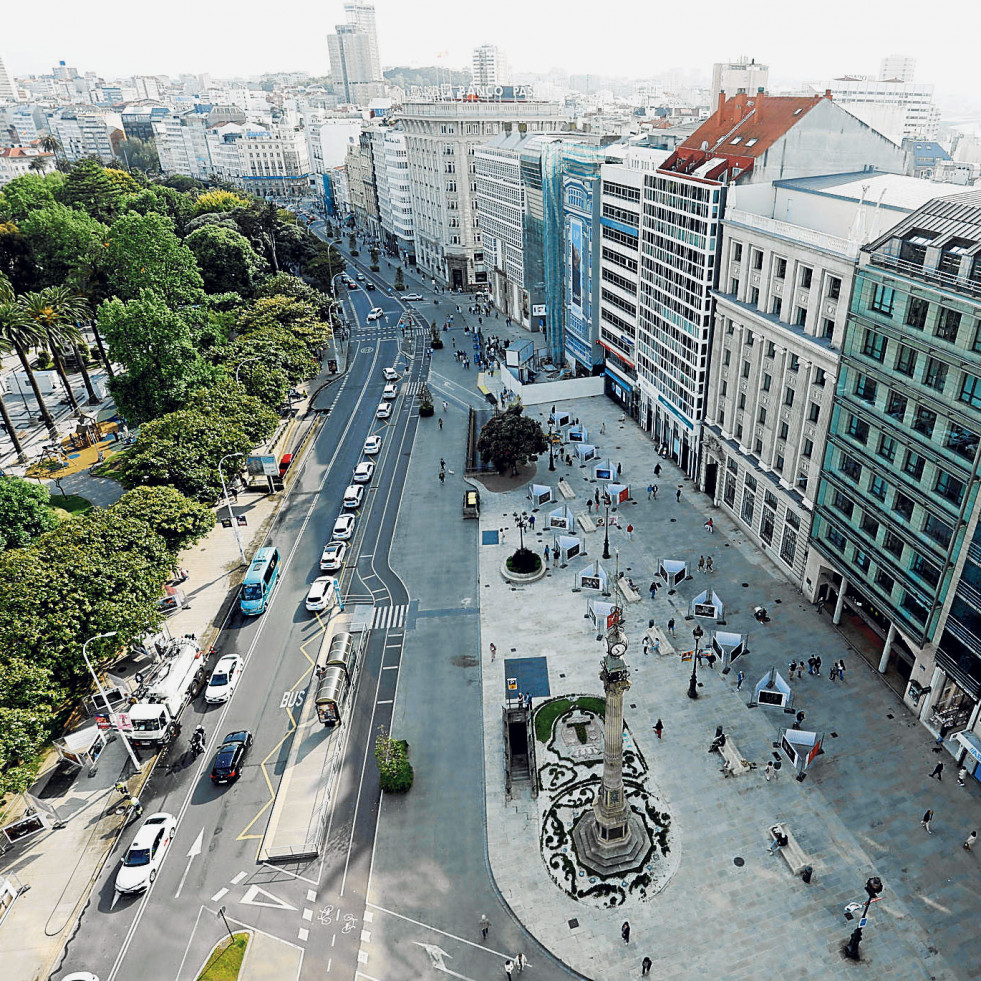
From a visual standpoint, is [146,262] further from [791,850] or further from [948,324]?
[791,850]

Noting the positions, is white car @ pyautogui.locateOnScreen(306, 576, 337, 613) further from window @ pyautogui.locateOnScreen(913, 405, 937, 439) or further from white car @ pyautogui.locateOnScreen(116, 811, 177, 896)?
window @ pyautogui.locateOnScreen(913, 405, 937, 439)

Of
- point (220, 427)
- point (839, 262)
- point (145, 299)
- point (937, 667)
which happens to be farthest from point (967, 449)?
point (145, 299)

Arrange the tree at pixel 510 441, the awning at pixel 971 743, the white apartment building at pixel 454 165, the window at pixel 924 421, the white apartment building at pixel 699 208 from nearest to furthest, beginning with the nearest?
1. the awning at pixel 971 743
2. the window at pixel 924 421
3. the white apartment building at pixel 699 208
4. the tree at pixel 510 441
5. the white apartment building at pixel 454 165

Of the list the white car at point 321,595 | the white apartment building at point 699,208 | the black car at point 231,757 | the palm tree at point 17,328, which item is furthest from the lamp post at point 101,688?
the white apartment building at point 699,208

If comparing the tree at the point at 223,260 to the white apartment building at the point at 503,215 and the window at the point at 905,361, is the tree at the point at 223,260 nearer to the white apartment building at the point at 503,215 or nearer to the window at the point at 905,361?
the white apartment building at the point at 503,215

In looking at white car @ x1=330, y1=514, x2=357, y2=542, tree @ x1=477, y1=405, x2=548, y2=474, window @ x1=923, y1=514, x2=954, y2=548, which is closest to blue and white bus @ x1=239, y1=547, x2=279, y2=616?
white car @ x1=330, y1=514, x2=357, y2=542

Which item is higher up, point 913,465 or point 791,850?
point 913,465

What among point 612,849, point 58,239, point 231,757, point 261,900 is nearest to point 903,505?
point 612,849
